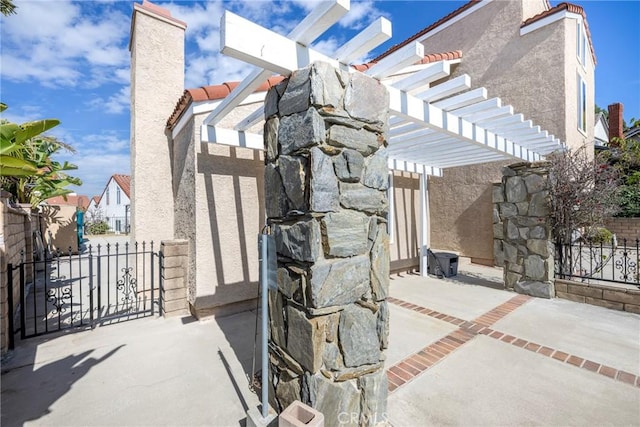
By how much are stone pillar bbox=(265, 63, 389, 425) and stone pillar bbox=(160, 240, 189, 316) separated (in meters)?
3.69

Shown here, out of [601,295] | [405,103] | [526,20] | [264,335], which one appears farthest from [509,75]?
[264,335]

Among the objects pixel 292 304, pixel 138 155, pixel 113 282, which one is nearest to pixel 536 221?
pixel 292 304

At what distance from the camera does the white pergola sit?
260 cm

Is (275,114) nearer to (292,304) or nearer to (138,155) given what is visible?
(292,304)

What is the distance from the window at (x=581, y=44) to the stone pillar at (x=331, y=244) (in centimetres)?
1234

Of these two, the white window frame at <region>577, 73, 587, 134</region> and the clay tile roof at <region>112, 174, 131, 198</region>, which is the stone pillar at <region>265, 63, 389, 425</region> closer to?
the white window frame at <region>577, 73, 587, 134</region>

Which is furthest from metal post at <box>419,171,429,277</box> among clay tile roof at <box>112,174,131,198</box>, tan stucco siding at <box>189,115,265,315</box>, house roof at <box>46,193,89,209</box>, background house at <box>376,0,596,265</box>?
clay tile roof at <box>112,174,131,198</box>

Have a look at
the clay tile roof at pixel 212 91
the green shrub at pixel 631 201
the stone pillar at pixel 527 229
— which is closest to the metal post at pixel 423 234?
the stone pillar at pixel 527 229

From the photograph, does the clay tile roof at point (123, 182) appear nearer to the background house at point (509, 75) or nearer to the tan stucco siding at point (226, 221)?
the tan stucco siding at point (226, 221)

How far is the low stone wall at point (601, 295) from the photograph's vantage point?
584 centimetres

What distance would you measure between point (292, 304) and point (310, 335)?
38 cm

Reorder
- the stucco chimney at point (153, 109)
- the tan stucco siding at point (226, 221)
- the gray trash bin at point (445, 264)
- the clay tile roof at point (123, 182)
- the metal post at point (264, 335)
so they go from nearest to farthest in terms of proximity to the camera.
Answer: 1. the metal post at point (264, 335)
2. the tan stucco siding at point (226, 221)
3. the stucco chimney at point (153, 109)
4. the gray trash bin at point (445, 264)
5. the clay tile roof at point (123, 182)

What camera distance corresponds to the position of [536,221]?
23.2 feet

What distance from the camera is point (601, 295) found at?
6.19m
